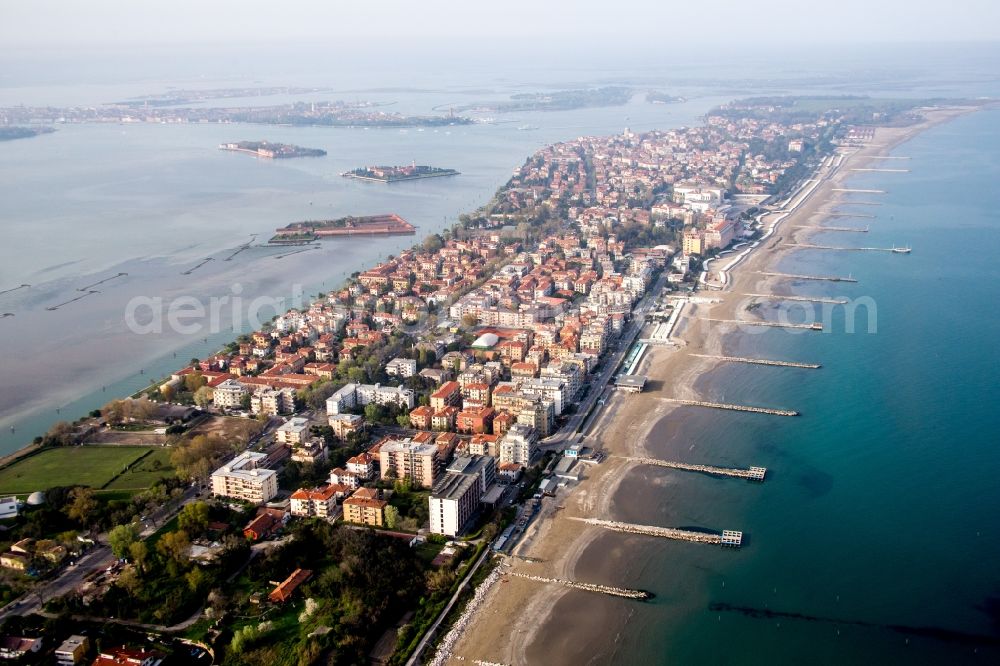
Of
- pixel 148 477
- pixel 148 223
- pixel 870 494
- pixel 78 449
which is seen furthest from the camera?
pixel 148 223

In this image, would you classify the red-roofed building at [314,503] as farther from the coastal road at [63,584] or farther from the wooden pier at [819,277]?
the wooden pier at [819,277]

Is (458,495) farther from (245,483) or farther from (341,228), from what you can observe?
(341,228)

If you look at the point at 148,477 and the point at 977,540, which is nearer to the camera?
the point at 977,540

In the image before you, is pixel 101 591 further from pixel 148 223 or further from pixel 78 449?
pixel 148 223

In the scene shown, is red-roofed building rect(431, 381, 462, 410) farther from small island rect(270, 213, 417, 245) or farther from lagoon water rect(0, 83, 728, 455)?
small island rect(270, 213, 417, 245)

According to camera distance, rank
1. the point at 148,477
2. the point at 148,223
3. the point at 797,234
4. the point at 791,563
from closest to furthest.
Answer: the point at 791,563 < the point at 148,477 < the point at 797,234 < the point at 148,223

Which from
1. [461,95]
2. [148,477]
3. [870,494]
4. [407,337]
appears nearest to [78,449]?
[148,477]
